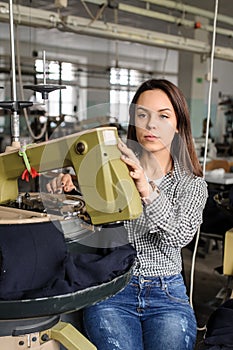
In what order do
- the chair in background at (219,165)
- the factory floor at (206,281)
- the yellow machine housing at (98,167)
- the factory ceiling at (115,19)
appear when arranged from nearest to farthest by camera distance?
the yellow machine housing at (98,167)
the factory floor at (206,281)
the factory ceiling at (115,19)
the chair in background at (219,165)

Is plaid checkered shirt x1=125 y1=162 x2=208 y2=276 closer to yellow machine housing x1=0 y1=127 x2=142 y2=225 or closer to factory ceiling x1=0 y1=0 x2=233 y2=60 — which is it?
yellow machine housing x1=0 y1=127 x2=142 y2=225

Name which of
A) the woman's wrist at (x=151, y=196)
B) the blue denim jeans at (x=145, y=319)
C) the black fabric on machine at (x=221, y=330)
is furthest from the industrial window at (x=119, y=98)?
the black fabric on machine at (x=221, y=330)

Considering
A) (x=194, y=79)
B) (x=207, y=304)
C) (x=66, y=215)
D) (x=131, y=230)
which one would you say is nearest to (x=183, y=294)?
(x=131, y=230)

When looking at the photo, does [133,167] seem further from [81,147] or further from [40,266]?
[40,266]

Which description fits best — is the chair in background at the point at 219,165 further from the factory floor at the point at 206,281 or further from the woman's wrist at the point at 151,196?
the woman's wrist at the point at 151,196

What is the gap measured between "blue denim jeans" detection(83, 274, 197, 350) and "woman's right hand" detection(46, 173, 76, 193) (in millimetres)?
316

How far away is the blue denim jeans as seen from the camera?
1.07 m

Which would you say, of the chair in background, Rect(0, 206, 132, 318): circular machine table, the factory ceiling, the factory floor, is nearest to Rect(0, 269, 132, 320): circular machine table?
Rect(0, 206, 132, 318): circular machine table

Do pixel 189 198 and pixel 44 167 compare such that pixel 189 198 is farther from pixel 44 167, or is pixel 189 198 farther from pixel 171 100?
pixel 44 167

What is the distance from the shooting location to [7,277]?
0.74 meters

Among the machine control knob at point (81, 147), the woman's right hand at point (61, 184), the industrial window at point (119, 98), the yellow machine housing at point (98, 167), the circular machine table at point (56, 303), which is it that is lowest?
the circular machine table at point (56, 303)

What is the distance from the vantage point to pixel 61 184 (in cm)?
119

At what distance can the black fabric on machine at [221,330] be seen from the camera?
1.02 m

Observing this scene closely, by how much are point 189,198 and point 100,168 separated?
1.36 ft
